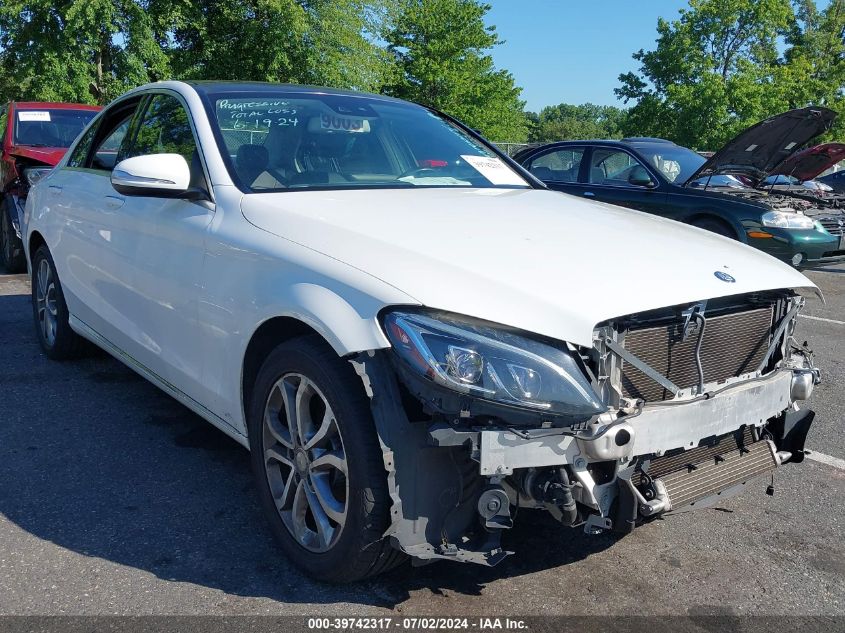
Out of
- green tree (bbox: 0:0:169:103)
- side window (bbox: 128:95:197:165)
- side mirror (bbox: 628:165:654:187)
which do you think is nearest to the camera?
side window (bbox: 128:95:197:165)

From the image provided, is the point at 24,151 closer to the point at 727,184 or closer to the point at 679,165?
the point at 679,165

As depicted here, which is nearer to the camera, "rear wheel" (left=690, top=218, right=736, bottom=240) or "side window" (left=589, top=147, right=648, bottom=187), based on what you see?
"rear wheel" (left=690, top=218, right=736, bottom=240)

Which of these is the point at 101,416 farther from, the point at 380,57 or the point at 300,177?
the point at 380,57

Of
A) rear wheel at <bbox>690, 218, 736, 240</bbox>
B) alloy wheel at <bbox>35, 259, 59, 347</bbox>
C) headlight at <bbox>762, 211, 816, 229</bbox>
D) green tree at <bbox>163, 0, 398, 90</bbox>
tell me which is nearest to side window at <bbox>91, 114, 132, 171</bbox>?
alloy wheel at <bbox>35, 259, 59, 347</bbox>

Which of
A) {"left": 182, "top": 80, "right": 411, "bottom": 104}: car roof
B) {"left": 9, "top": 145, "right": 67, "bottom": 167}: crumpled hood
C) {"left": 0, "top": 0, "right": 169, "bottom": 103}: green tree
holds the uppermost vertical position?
{"left": 0, "top": 0, "right": 169, "bottom": 103}: green tree

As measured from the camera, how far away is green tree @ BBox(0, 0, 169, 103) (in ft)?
65.1

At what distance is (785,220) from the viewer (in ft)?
30.9

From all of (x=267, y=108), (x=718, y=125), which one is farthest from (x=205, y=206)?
(x=718, y=125)

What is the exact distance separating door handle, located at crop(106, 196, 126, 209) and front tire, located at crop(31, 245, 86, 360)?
1135 millimetres

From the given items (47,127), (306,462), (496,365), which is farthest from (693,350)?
(47,127)

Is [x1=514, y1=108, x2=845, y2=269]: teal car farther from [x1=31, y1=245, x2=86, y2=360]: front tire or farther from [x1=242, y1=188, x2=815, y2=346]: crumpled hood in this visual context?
[x1=242, y1=188, x2=815, y2=346]: crumpled hood

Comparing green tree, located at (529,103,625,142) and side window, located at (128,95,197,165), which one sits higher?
green tree, located at (529,103,625,142)

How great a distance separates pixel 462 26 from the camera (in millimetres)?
51438

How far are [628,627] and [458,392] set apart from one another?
1.03 m
